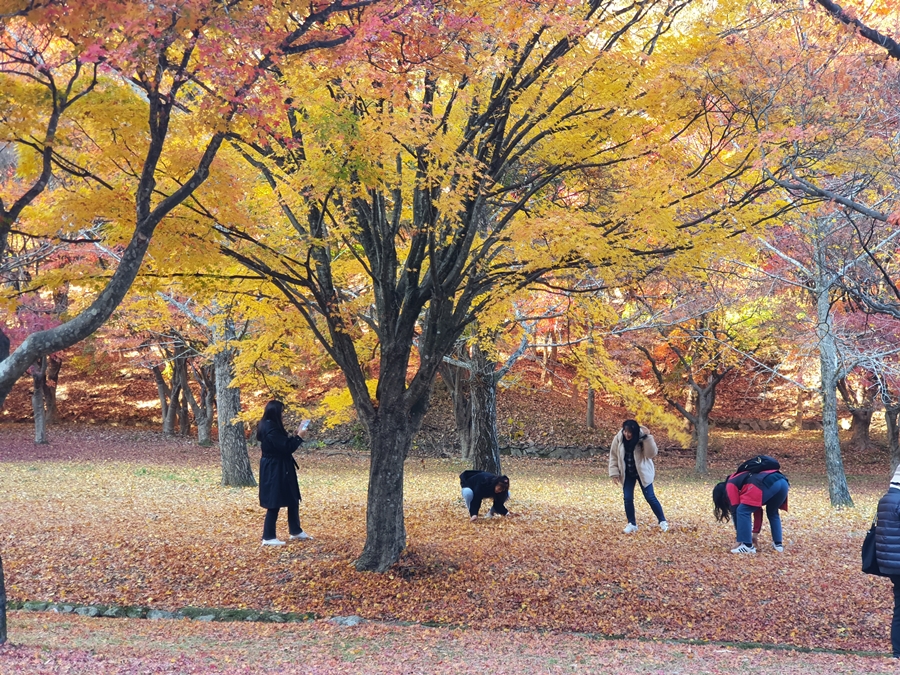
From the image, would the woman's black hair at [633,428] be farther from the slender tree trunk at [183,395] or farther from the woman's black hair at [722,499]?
the slender tree trunk at [183,395]

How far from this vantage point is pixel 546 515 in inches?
407

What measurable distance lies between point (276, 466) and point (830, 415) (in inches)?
424

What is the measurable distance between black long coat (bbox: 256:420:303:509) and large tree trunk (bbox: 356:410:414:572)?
109 centimetres

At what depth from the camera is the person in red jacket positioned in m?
7.50

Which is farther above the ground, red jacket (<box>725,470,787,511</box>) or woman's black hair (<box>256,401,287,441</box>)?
woman's black hair (<box>256,401,287,441</box>)

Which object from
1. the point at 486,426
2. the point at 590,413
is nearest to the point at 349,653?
the point at 486,426

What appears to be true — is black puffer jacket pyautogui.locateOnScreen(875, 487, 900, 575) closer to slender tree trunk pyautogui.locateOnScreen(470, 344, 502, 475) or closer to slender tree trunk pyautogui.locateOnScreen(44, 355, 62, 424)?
slender tree trunk pyautogui.locateOnScreen(470, 344, 502, 475)

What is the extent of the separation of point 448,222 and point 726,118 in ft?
9.16

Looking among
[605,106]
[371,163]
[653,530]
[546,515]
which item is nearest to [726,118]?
[605,106]

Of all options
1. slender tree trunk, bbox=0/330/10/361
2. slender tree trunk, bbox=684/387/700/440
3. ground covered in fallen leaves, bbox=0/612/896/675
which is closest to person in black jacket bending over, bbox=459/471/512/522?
ground covered in fallen leaves, bbox=0/612/896/675

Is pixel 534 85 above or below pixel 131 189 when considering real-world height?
above

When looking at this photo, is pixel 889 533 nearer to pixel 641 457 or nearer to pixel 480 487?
pixel 641 457

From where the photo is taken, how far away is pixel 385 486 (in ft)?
23.4

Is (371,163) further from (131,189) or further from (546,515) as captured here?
(546,515)
